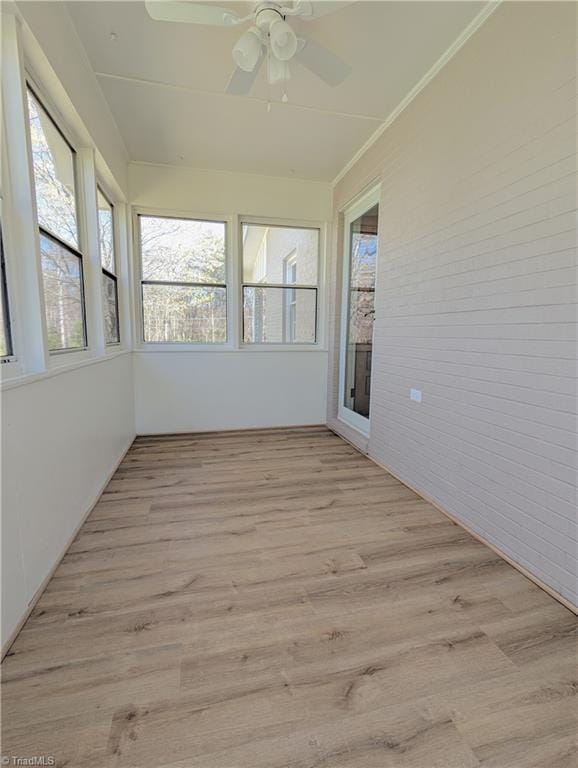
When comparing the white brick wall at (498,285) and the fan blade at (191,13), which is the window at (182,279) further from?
the fan blade at (191,13)

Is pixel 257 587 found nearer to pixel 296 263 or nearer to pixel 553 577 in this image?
pixel 553 577

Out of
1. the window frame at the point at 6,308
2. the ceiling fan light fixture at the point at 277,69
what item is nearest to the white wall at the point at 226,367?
the ceiling fan light fixture at the point at 277,69

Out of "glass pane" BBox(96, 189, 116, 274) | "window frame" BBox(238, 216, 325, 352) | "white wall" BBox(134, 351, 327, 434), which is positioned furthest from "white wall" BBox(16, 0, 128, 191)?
"white wall" BBox(134, 351, 327, 434)

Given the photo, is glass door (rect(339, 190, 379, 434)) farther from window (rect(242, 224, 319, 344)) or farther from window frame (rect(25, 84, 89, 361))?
window frame (rect(25, 84, 89, 361))

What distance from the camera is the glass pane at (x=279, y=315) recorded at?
428 centimetres

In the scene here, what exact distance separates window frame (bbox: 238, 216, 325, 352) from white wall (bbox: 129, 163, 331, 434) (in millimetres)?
62

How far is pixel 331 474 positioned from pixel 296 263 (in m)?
2.72

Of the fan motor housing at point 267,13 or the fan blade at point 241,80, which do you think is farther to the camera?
the fan blade at point 241,80

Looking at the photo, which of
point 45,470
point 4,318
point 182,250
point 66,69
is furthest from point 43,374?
point 182,250

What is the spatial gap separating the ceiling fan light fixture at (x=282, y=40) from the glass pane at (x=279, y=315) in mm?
2499

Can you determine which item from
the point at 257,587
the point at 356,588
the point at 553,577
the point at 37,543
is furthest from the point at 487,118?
→ the point at 37,543

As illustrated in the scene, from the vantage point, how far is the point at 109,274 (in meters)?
3.35

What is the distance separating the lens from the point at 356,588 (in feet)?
5.66

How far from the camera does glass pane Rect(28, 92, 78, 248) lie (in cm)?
185
